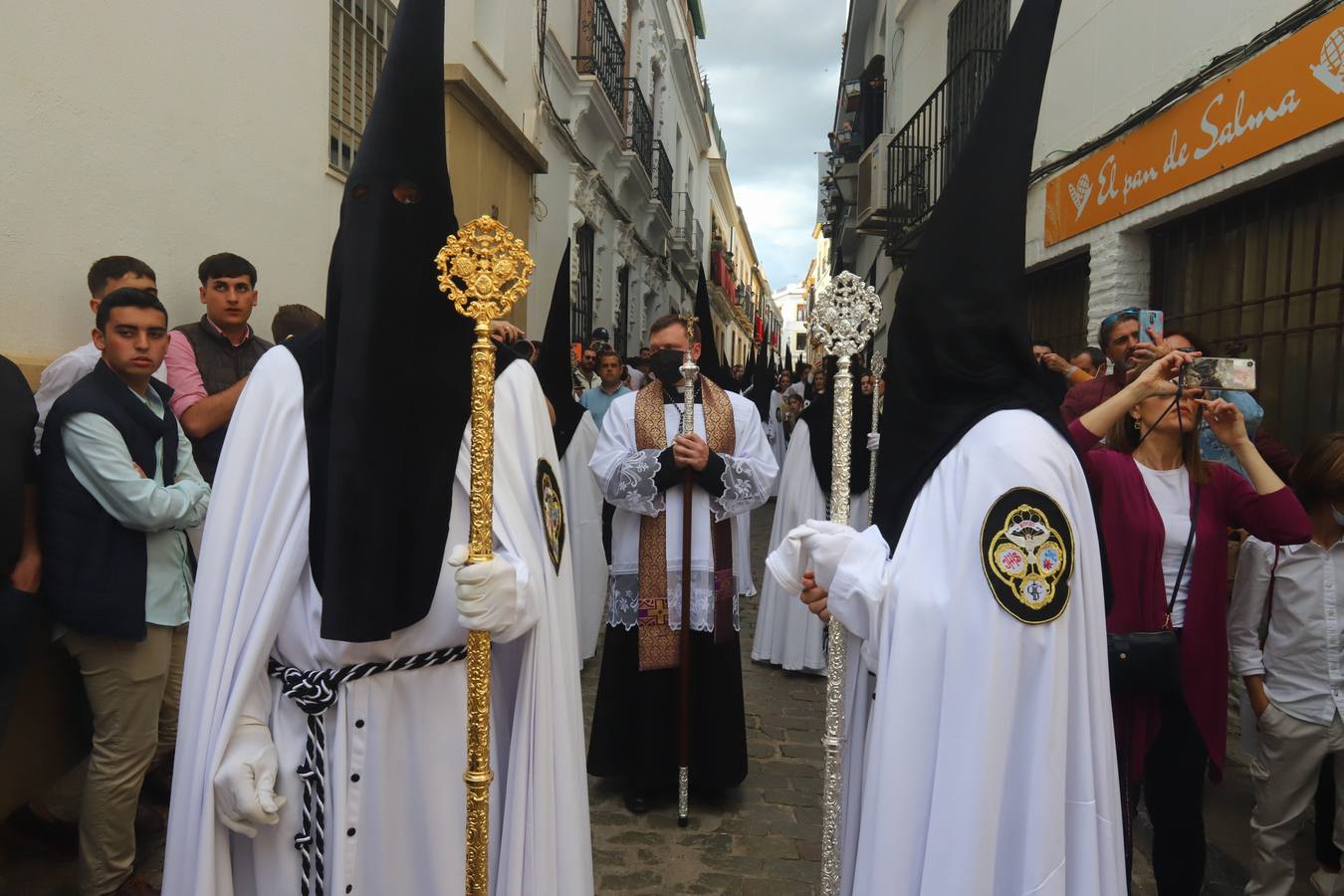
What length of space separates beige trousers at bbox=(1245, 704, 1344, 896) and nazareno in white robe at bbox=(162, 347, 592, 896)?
2.46 m

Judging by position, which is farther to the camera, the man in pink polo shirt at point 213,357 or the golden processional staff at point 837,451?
the man in pink polo shirt at point 213,357

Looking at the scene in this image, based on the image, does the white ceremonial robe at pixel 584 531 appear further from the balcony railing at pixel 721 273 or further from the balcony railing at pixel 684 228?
the balcony railing at pixel 721 273

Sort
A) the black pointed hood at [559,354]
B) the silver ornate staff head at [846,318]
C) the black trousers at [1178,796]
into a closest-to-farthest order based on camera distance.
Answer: the silver ornate staff head at [846,318] < the black trousers at [1178,796] < the black pointed hood at [559,354]

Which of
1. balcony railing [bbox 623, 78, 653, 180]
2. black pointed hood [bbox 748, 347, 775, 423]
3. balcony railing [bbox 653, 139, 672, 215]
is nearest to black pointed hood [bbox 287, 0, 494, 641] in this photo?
black pointed hood [bbox 748, 347, 775, 423]

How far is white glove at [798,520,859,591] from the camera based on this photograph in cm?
224

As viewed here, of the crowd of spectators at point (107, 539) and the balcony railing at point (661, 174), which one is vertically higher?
the balcony railing at point (661, 174)

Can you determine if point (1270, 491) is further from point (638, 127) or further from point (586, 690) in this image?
point (638, 127)

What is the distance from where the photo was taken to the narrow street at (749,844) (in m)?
3.51

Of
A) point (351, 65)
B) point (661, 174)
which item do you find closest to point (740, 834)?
point (351, 65)

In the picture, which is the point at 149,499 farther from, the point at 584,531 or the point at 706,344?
the point at 584,531

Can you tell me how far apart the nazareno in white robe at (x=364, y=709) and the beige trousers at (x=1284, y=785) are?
2.46m

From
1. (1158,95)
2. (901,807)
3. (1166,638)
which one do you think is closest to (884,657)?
(901,807)

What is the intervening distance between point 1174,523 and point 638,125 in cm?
1676

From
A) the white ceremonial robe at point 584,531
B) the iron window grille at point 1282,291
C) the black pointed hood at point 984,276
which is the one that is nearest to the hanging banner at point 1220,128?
the iron window grille at point 1282,291
